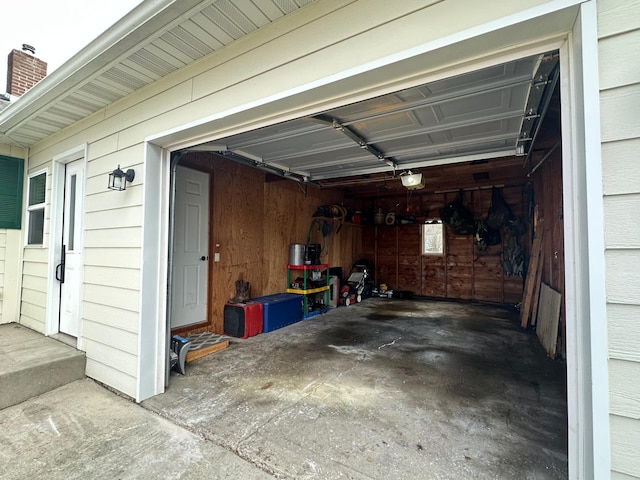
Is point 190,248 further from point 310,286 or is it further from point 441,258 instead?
point 441,258

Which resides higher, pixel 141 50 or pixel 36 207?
pixel 141 50

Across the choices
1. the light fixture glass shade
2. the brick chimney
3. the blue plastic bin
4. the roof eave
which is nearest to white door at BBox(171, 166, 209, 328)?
the blue plastic bin

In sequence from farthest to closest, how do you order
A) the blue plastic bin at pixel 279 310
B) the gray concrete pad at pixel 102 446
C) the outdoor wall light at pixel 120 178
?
the blue plastic bin at pixel 279 310 < the outdoor wall light at pixel 120 178 < the gray concrete pad at pixel 102 446

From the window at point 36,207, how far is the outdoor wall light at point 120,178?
227 centimetres

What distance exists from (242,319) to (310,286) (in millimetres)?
1896

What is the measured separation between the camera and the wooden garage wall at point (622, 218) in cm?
99

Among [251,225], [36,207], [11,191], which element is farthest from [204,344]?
Answer: [11,191]

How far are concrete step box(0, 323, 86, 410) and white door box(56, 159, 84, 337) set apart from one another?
11.8 inches

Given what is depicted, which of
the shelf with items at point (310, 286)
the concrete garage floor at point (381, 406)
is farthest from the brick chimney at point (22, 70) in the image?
the shelf with items at point (310, 286)

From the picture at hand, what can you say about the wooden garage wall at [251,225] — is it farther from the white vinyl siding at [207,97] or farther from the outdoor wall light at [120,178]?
the outdoor wall light at [120,178]

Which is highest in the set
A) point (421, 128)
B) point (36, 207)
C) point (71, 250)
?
point (421, 128)

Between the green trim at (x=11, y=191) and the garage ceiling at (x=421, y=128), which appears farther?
the green trim at (x=11, y=191)

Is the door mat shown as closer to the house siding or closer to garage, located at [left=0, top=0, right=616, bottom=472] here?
garage, located at [left=0, top=0, right=616, bottom=472]

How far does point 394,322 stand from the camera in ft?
18.0
